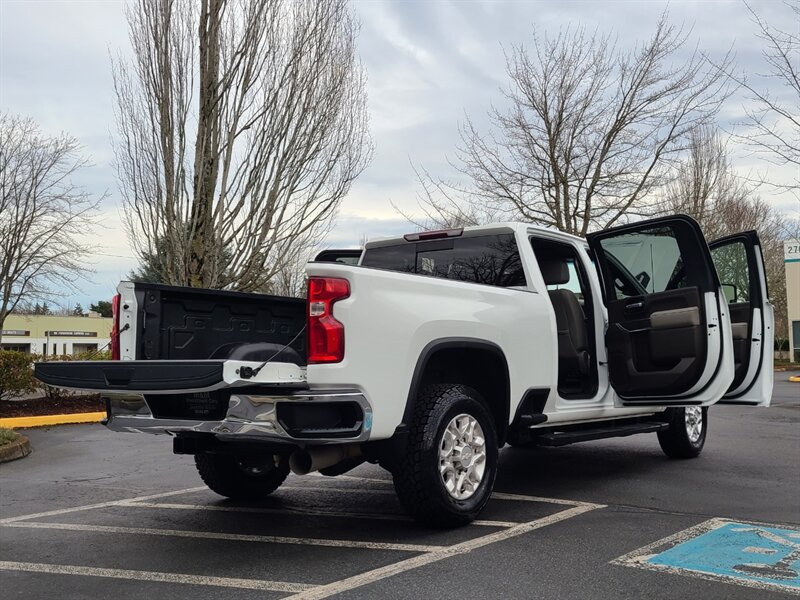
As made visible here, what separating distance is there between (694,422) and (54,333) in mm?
74081

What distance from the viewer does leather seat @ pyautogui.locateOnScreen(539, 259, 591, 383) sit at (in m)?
6.43

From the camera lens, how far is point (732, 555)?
427 cm

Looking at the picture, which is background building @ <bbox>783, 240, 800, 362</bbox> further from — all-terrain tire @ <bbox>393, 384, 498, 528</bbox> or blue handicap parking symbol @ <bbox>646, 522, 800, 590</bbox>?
all-terrain tire @ <bbox>393, 384, 498, 528</bbox>

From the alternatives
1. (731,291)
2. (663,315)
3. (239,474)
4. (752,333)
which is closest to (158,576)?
(239,474)

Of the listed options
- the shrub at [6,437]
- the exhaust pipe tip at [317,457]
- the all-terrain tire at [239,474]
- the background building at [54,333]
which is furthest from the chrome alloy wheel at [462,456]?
the background building at [54,333]

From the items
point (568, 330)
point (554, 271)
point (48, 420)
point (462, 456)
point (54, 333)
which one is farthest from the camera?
point (54, 333)

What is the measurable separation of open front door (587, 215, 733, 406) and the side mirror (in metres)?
1.12

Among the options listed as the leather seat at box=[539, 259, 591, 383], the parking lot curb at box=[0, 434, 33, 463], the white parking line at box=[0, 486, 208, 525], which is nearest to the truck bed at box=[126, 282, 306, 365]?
the white parking line at box=[0, 486, 208, 525]

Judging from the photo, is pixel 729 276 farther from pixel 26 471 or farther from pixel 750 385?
pixel 26 471

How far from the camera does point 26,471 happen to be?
311 inches

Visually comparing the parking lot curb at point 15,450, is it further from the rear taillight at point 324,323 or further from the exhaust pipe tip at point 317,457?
the rear taillight at point 324,323

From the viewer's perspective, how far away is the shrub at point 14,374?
1294cm

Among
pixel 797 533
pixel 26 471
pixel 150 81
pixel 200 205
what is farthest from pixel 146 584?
pixel 150 81

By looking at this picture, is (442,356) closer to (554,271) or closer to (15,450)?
(554,271)
